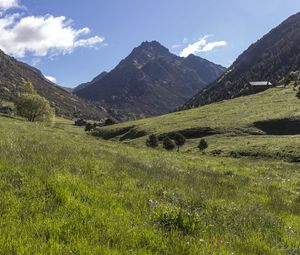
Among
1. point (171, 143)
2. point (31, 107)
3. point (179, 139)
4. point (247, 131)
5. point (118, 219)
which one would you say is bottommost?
point (171, 143)

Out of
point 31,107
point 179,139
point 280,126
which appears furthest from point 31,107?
point 280,126

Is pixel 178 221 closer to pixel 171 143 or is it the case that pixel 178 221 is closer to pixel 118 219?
pixel 118 219

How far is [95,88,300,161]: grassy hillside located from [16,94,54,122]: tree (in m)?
24.0

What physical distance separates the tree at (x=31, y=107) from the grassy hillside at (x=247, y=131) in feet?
78.6

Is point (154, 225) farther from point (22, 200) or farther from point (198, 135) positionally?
point (198, 135)

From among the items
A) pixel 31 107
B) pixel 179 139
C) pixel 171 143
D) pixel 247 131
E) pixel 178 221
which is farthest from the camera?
pixel 31 107

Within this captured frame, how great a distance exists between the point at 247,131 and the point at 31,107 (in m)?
53.5

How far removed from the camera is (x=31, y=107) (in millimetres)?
100938

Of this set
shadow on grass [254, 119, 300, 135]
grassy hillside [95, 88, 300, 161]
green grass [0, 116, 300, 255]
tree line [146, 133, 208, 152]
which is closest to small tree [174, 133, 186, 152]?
tree line [146, 133, 208, 152]

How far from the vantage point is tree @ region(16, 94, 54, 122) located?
3957 inches

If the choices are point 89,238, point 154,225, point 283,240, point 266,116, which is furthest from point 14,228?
point 266,116

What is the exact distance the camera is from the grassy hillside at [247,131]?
2496 inches

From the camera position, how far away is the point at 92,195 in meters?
9.09

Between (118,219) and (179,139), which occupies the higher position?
(118,219)
